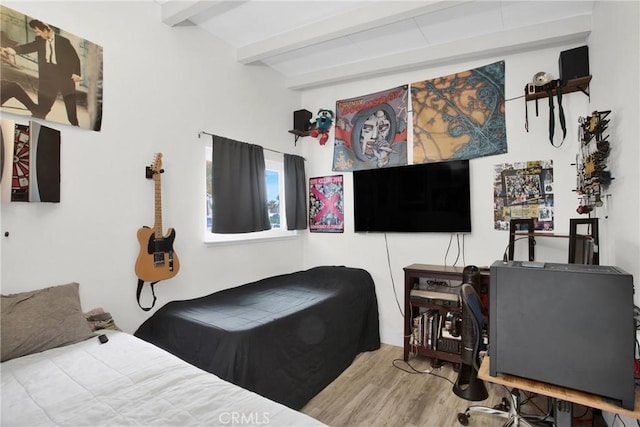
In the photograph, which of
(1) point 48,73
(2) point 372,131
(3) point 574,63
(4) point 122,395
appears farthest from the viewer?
(2) point 372,131

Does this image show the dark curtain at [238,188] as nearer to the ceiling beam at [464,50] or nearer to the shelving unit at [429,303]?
the ceiling beam at [464,50]

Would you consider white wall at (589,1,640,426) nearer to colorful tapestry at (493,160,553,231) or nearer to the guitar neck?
colorful tapestry at (493,160,553,231)

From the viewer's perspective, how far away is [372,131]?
347 cm

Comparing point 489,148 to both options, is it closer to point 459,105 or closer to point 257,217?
point 459,105

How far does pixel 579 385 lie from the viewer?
3.96 ft

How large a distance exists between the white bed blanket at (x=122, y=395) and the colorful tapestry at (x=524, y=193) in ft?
8.43

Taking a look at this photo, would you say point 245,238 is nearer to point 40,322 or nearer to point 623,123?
point 40,322

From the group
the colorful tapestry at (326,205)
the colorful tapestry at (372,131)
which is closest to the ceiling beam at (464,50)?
the colorful tapestry at (372,131)

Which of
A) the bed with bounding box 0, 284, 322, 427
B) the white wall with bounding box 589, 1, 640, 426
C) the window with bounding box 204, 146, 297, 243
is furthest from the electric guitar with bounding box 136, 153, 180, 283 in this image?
the white wall with bounding box 589, 1, 640, 426

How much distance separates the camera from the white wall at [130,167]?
1.82 meters

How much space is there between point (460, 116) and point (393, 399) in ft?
8.18

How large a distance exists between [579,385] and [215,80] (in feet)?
10.3

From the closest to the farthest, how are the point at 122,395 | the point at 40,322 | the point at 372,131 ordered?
the point at 122,395, the point at 40,322, the point at 372,131

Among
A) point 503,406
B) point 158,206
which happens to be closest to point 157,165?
point 158,206
